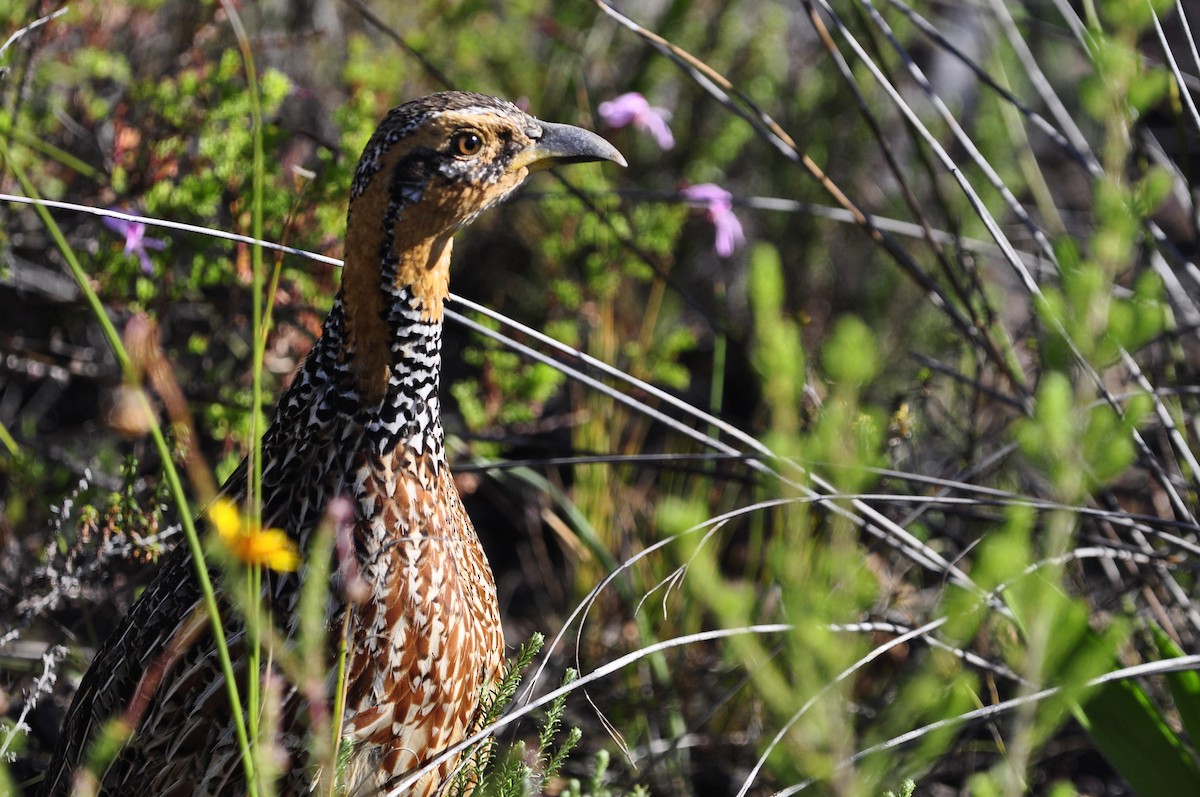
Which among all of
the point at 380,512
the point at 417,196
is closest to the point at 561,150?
the point at 417,196

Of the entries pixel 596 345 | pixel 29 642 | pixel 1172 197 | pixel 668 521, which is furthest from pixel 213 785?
pixel 1172 197

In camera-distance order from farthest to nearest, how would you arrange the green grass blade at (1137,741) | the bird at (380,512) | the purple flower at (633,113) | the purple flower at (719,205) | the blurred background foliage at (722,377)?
1. the purple flower at (633,113)
2. the purple flower at (719,205)
3. the green grass blade at (1137,741)
4. the bird at (380,512)
5. the blurred background foliage at (722,377)

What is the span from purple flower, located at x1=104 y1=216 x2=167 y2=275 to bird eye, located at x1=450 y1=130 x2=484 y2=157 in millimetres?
988

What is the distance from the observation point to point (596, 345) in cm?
377

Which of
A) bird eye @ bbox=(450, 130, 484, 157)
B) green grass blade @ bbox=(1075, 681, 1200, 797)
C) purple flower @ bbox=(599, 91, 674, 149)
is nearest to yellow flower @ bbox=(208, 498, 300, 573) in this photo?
bird eye @ bbox=(450, 130, 484, 157)

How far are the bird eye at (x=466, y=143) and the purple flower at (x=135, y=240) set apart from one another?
99 cm

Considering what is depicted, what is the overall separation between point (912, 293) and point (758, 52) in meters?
1.19

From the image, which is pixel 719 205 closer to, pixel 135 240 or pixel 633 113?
pixel 633 113

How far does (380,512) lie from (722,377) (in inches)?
68.9

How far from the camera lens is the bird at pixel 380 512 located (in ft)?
6.47

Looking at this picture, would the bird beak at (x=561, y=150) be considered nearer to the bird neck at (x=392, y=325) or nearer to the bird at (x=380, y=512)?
the bird at (x=380, y=512)

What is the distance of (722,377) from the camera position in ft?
11.7

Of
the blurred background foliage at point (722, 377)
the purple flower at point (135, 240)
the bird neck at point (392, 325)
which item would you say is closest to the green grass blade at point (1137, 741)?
the blurred background foliage at point (722, 377)

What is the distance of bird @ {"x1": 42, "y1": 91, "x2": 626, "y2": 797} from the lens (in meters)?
1.97
